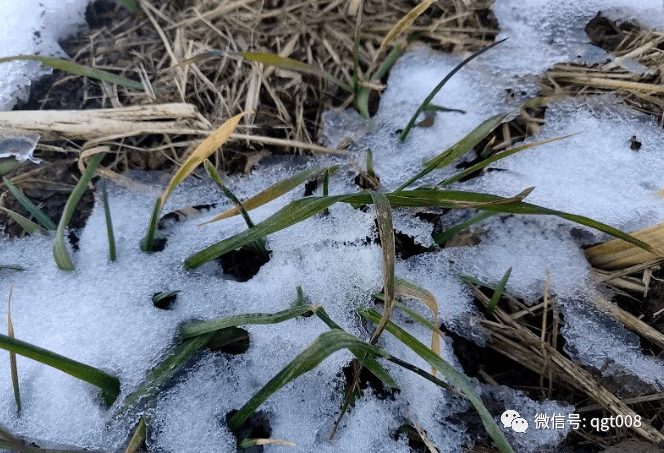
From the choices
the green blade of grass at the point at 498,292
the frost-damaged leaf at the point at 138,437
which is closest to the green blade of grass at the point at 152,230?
the frost-damaged leaf at the point at 138,437

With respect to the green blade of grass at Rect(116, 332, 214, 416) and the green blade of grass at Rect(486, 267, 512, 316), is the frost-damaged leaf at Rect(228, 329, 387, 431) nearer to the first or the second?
the green blade of grass at Rect(116, 332, 214, 416)

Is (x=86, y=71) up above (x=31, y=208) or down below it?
above

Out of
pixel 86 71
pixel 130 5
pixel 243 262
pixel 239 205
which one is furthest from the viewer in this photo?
pixel 130 5

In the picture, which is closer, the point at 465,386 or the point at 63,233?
the point at 465,386

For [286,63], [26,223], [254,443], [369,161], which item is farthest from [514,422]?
[26,223]

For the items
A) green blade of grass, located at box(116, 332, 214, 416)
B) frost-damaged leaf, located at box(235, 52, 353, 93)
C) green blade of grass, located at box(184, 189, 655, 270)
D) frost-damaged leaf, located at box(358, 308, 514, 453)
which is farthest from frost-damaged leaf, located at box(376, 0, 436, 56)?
green blade of grass, located at box(116, 332, 214, 416)

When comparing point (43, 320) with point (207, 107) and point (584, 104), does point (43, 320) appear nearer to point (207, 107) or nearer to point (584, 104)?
point (207, 107)

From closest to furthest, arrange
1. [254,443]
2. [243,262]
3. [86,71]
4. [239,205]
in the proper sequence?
[254,443]
[239,205]
[243,262]
[86,71]

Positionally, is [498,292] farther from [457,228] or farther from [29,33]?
[29,33]

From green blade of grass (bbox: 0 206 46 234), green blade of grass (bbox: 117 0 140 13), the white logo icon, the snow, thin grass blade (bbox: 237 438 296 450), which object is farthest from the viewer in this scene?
green blade of grass (bbox: 117 0 140 13)
